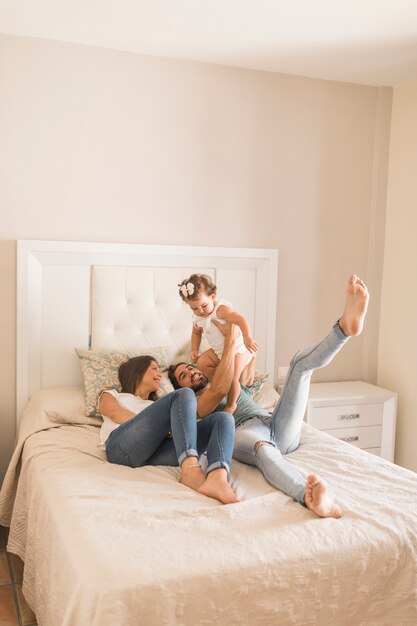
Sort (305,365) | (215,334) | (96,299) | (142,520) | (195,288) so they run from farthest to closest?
(96,299) < (215,334) < (195,288) < (305,365) < (142,520)

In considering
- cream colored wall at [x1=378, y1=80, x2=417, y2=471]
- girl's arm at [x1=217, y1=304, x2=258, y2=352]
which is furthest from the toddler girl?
cream colored wall at [x1=378, y1=80, x2=417, y2=471]

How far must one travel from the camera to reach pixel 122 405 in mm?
2645

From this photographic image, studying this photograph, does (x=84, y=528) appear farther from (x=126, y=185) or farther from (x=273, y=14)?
(x=273, y=14)

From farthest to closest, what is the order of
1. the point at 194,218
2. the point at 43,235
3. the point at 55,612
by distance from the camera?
1. the point at 194,218
2. the point at 43,235
3. the point at 55,612

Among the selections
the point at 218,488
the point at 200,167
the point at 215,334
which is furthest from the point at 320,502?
the point at 200,167

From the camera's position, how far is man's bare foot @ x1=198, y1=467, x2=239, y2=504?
2.05 m

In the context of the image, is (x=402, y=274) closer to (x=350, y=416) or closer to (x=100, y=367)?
(x=350, y=416)

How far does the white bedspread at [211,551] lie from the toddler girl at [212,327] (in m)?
0.57

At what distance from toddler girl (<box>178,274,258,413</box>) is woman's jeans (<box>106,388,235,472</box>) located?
32cm

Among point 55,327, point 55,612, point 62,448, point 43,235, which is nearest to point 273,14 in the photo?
point 43,235

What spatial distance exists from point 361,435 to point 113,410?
1.57 meters

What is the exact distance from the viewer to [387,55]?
128 inches

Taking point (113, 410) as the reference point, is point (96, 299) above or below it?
above

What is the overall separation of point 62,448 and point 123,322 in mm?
903
